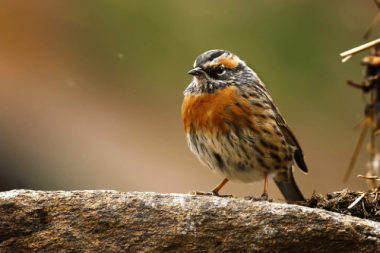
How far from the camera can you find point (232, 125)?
3.57 m

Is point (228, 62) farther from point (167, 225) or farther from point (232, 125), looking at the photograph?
point (167, 225)

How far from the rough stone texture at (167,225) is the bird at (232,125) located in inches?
39.7

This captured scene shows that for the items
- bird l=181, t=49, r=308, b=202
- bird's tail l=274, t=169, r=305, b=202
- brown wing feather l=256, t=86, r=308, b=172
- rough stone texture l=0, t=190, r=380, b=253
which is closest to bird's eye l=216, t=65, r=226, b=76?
bird l=181, t=49, r=308, b=202

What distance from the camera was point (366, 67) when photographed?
15.1 ft

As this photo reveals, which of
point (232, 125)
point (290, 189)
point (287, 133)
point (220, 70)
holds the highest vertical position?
point (220, 70)

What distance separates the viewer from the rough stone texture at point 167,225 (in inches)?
95.0

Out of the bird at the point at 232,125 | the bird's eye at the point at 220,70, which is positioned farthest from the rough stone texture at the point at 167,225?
the bird's eye at the point at 220,70

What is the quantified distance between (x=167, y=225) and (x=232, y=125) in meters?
1.28

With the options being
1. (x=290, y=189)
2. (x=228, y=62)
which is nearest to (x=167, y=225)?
(x=228, y=62)

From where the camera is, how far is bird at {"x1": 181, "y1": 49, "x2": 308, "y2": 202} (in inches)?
141

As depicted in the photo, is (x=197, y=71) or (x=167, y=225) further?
(x=197, y=71)

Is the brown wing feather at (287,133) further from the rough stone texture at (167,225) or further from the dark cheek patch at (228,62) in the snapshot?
the rough stone texture at (167,225)

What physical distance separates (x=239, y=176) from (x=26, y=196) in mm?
1879

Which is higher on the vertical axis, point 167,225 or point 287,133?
point 287,133
